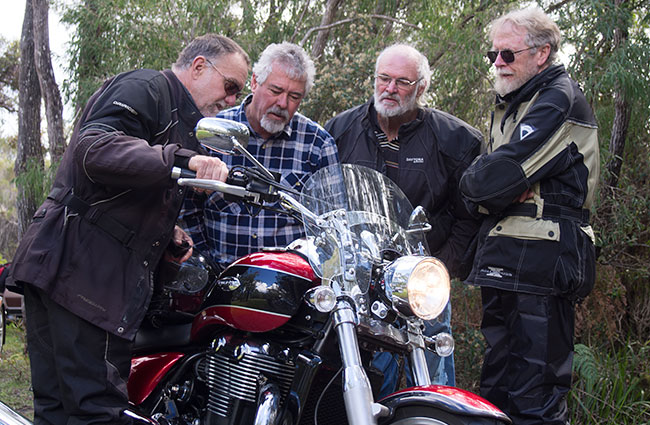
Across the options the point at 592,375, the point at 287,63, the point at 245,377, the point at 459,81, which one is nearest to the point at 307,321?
the point at 245,377

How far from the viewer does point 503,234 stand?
10.1ft

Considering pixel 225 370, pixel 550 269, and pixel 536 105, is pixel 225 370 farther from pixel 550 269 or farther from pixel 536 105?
pixel 536 105

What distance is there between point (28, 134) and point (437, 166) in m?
6.43

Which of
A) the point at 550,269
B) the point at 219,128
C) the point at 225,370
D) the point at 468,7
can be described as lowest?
the point at 225,370

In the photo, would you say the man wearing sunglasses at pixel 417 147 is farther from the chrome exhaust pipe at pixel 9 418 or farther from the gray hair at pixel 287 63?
the chrome exhaust pipe at pixel 9 418

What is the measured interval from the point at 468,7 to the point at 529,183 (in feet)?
14.7

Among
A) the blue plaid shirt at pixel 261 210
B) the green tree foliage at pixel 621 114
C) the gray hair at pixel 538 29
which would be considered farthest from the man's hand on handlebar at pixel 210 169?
the green tree foliage at pixel 621 114

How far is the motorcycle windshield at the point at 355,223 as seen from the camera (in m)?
2.12

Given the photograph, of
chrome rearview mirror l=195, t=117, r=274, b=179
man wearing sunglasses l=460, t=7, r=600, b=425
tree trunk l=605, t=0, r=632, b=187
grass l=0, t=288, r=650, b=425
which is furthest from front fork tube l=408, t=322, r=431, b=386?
tree trunk l=605, t=0, r=632, b=187

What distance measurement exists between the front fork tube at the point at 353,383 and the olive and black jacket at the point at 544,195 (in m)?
1.29

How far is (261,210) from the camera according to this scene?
3039mm

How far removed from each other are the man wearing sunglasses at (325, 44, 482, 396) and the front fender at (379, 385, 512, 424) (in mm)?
1620

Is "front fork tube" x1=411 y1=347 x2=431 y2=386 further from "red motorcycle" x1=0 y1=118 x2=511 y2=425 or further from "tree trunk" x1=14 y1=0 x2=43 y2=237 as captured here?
"tree trunk" x1=14 y1=0 x2=43 y2=237

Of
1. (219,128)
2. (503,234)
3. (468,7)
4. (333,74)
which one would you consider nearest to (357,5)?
(468,7)
